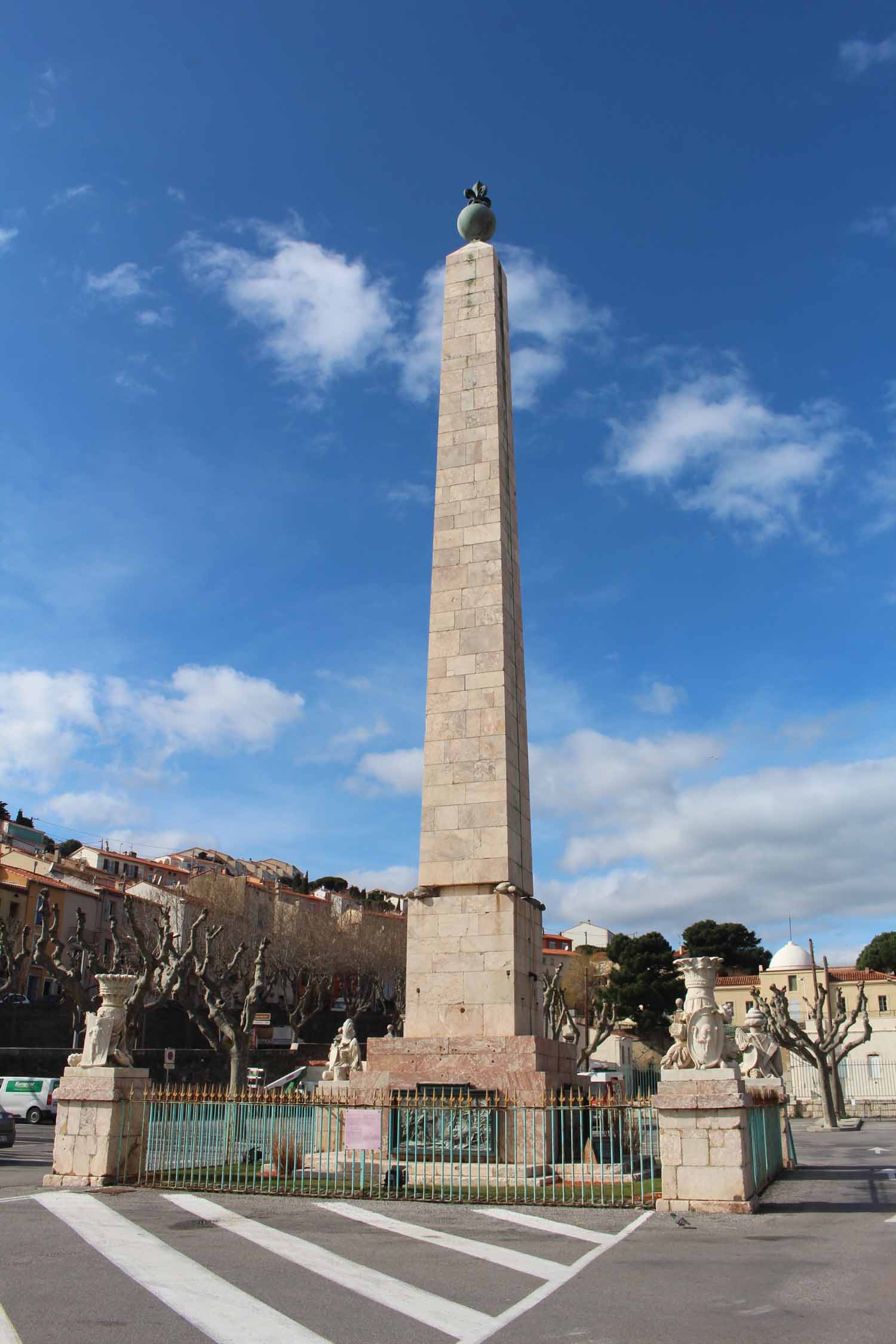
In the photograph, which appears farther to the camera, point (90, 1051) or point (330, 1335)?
point (90, 1051)

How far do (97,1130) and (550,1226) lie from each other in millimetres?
6458

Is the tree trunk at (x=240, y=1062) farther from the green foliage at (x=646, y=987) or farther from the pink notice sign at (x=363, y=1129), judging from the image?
the green foliage at (x=646, y=987)

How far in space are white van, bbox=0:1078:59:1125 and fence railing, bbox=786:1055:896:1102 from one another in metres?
27.9

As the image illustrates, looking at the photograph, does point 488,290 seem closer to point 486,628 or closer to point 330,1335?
point 486,628

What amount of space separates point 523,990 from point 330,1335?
10.8 m

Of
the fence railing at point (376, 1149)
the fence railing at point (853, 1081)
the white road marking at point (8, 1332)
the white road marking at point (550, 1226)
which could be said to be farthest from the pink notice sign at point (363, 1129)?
the fence railing at point (853, 1081)

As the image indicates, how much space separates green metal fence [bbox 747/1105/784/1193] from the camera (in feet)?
41.6

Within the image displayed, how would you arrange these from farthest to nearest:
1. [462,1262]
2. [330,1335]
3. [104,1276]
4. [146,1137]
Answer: [146,1137] → [462,1262] → [104,1276] → [330,1335]

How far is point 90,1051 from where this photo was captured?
577 inches

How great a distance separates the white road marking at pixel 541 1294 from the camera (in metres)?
6.64

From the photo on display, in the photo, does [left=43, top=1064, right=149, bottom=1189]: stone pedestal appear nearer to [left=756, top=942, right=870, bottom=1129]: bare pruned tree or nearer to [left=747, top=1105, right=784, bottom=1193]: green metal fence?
[left=747, top=1105, right=784, bottom=1193]: green metal fence

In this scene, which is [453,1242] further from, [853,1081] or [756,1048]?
[853,1081]

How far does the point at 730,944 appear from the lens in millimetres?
85188

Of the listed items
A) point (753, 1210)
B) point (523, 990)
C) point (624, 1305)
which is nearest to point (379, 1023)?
point (523, 990)
